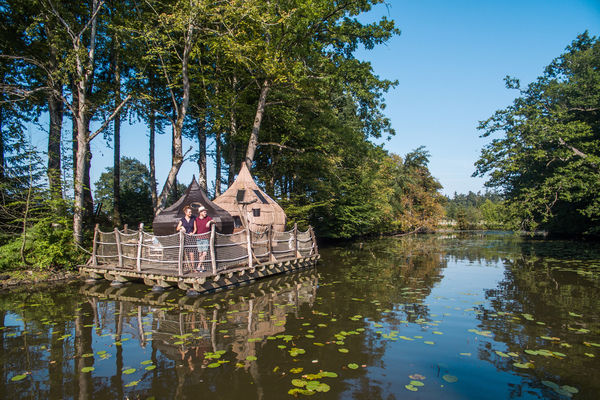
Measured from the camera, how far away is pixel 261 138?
1043 inches

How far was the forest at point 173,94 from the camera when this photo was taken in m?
13.4

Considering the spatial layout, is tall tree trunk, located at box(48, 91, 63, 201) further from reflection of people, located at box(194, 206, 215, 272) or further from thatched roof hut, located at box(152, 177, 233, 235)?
reflection of people, located at box(194, 206, 215, 272)

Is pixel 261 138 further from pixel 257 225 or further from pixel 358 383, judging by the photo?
pixel 358 383

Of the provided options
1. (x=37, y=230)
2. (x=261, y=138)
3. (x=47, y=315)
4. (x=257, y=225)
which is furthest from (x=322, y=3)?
(x=47, y=315)

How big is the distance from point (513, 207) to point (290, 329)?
24.0 metres

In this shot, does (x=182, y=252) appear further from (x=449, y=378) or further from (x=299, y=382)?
(x=449, y=378)

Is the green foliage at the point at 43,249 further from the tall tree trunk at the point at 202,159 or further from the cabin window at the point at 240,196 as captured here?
the tall tree trunk at the point at 202,159

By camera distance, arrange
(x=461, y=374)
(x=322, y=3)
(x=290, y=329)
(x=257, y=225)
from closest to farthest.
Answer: (x=461, y=374)
(x=290, y=329)
(x=257, y=225)
(x=322, y=3)

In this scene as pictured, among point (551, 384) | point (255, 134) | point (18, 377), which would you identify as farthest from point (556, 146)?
point (18, 377)

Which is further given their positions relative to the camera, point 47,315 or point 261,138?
point 261,138

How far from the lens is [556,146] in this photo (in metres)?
26.1

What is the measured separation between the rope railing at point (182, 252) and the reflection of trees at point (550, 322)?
748 centimetres

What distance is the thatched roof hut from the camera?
1395 cm

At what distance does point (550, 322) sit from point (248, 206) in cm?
1264
